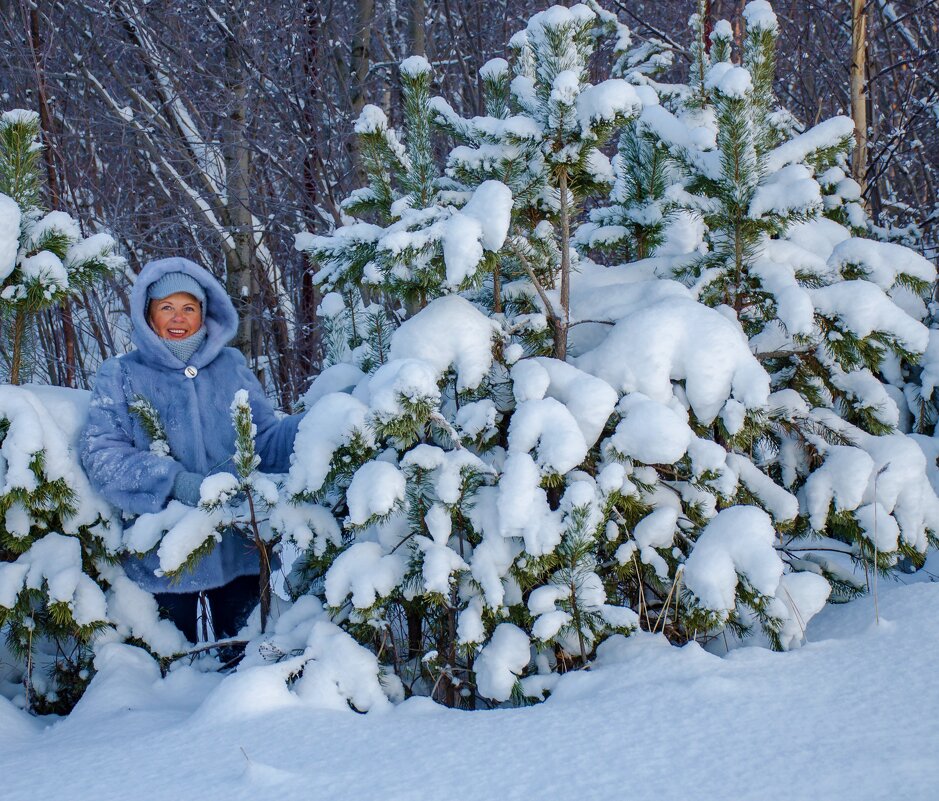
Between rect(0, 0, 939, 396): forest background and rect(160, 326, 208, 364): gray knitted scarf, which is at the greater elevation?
rect(0, 0, 939, 396): forest background

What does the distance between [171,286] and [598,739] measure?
226cm

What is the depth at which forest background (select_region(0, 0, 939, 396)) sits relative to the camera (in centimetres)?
662

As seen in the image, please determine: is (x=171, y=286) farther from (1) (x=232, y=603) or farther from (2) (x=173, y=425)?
(1) (x=232, y=603)

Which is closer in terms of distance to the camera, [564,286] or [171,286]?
[564,286]

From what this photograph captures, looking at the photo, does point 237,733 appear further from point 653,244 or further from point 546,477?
point 653,244

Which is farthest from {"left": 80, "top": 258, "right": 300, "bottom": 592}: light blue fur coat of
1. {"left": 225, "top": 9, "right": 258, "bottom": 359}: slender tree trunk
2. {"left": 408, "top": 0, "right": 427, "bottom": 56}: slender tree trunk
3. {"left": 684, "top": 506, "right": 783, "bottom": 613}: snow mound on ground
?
{"left": 408, "top": 0, "right": 427, "bottom": 56}: slender tree trunk

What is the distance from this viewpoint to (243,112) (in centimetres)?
710

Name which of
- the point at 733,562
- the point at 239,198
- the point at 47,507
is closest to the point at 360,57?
the point at 239,198

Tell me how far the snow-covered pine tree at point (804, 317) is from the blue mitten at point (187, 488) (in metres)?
1.71

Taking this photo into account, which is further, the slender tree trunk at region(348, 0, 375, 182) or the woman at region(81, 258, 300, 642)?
the slender tree trunk at region(348, 0, 375, 182)

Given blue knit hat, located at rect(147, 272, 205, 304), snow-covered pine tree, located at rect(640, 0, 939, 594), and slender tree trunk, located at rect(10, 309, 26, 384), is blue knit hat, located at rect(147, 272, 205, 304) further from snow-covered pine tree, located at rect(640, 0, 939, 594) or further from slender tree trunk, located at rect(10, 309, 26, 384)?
snow-covered pine tree, located at rect(640, 0, 939, 594)

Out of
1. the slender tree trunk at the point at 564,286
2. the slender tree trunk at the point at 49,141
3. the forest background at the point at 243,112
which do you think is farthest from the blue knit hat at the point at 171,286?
the forest background at the point at 243,112

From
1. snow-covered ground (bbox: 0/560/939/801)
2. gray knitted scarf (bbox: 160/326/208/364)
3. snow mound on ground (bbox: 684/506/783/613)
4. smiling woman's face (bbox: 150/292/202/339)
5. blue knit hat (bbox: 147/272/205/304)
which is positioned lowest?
snow-covered ground (bbox: 0/560/939/801)

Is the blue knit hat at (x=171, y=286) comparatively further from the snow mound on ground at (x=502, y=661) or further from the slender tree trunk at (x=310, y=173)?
the slender tree trunk at (x=310, y=173)
